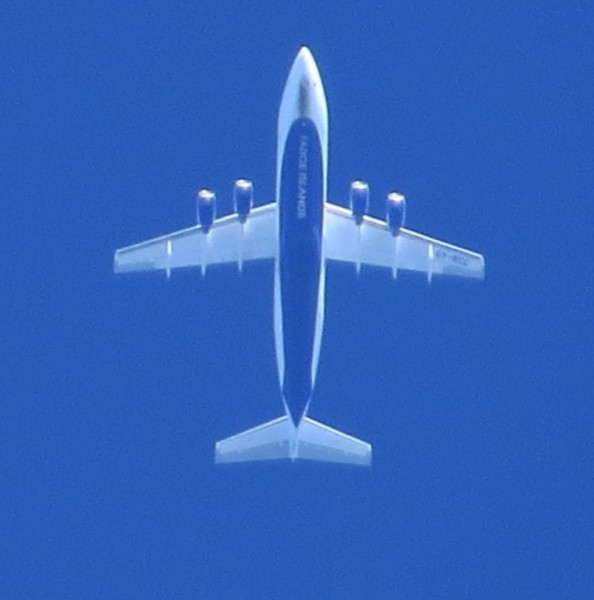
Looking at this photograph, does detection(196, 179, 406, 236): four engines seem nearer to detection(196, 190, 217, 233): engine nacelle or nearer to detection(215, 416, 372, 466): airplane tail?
detection(196, 190, 217, 233): engine nacelle

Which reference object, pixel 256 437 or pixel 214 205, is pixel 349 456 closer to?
pixel 256 437

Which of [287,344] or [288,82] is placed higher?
[288,82]

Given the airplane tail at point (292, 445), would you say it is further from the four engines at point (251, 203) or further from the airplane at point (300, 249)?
the four engines at point (251, 203)

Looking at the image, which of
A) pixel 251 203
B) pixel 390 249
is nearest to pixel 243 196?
pixel 251 203

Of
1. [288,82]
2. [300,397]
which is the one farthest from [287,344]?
[288,82]

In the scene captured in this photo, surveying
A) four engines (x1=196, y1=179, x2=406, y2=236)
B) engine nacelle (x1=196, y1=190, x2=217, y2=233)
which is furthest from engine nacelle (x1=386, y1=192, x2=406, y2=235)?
engine nacelle (x1=196, y1=190, x2=217, y2=233)

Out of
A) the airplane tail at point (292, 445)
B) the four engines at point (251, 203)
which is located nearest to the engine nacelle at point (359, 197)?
the four engines at point (251, 203)
